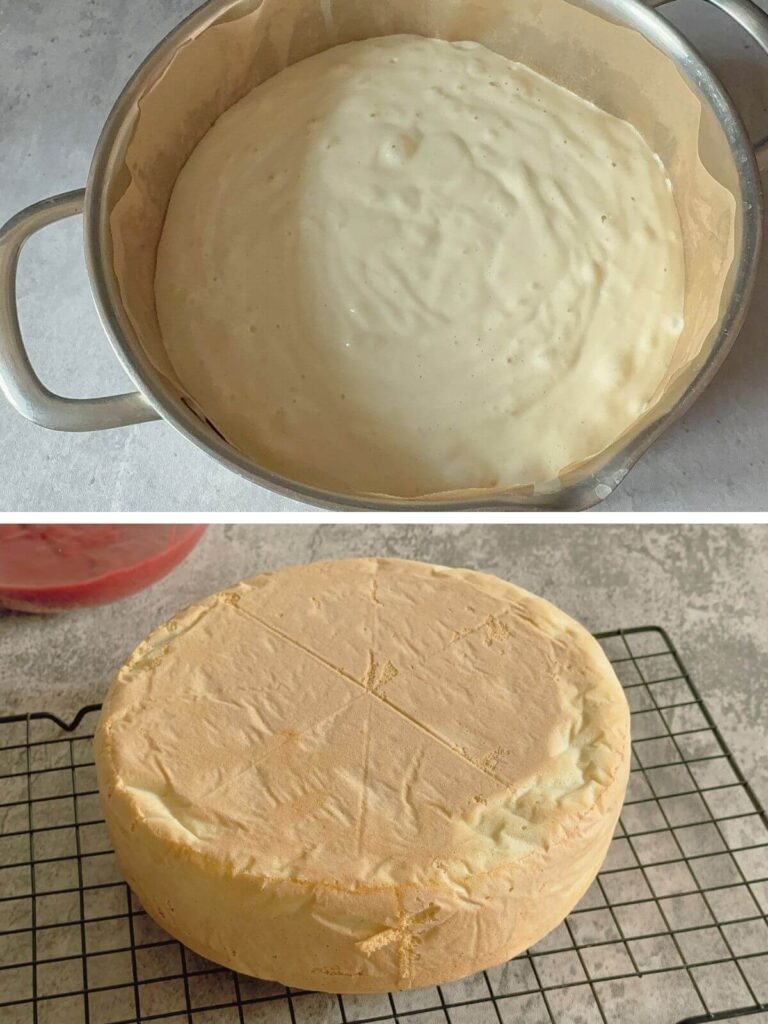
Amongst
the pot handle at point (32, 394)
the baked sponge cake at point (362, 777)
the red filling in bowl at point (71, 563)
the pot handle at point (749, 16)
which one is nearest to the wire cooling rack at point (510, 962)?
the baked sponge cake at point (362, 777)

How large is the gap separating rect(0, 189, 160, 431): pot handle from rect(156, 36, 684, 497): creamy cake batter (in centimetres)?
15

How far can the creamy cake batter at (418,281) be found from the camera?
1.20 metres

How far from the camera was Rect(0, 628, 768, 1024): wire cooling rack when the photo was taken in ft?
3.43

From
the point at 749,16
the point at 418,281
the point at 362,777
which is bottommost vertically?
the point at 362,777

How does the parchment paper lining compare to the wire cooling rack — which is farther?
the parchment paper lining

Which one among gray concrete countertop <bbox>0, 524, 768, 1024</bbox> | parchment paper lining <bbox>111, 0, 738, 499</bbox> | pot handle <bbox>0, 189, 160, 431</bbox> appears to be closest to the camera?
pot handle <bbox>0, 189, 160, 431</bbox>

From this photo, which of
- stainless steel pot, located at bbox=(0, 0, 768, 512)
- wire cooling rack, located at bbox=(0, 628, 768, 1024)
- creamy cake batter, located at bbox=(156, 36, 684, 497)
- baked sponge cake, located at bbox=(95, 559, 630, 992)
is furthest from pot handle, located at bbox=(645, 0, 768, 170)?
wire cooling rack, located at bbox=(0, 628, 768, 1024)

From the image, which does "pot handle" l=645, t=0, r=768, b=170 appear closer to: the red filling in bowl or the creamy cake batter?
the creamy cake batter

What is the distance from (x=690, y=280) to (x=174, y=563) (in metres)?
0.80

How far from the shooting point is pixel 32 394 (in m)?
1.06

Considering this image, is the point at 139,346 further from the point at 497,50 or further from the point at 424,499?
the point at 497,50

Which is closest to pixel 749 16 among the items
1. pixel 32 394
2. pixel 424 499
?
pixel 424 499

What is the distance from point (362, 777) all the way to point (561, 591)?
62cm

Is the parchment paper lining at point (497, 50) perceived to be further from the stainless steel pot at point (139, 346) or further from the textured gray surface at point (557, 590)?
the textured gray surface at point (557, 590)
